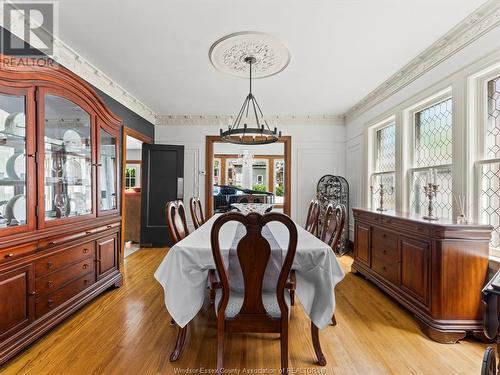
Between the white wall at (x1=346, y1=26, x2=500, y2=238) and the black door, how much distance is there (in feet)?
11.1

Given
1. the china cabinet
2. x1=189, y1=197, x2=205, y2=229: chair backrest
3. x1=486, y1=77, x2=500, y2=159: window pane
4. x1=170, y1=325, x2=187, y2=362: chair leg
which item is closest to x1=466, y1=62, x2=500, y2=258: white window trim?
x1=486, y1=77, x2=500, y2=159: window pane

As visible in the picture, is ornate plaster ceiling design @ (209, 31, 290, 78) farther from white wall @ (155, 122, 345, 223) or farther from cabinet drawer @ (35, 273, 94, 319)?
cabinet drawer @ (35, 273, 94, 319)

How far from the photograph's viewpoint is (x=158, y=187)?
5270 millimetres

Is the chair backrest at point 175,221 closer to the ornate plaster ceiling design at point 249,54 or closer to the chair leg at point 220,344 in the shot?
the chair leg at point 220,344

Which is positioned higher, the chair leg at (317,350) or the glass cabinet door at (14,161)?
the glass cabinet door at (14,161)

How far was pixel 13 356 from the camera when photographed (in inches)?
72.3

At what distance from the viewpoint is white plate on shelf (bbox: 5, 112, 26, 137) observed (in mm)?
1909

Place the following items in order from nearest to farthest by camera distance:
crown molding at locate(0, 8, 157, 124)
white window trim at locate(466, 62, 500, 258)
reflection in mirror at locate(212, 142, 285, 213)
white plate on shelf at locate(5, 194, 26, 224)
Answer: white plate on shelf at locate(5, 194, 26, 224) → white window trim at locate(466, 62, 500, 258) → crown molding at locate(0, 8, 157, 124) → reflection in mirror at locate(212, 142, 285, 213)

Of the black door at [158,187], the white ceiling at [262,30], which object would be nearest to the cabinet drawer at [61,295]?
the white ceiling at [262,30]

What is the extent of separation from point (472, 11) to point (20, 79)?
3545 millimetres

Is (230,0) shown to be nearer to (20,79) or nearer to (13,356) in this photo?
(20,79)

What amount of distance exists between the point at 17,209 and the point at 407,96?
4.17 m

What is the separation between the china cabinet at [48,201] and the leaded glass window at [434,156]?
341 cm

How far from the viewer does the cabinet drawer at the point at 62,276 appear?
6.79 feet
